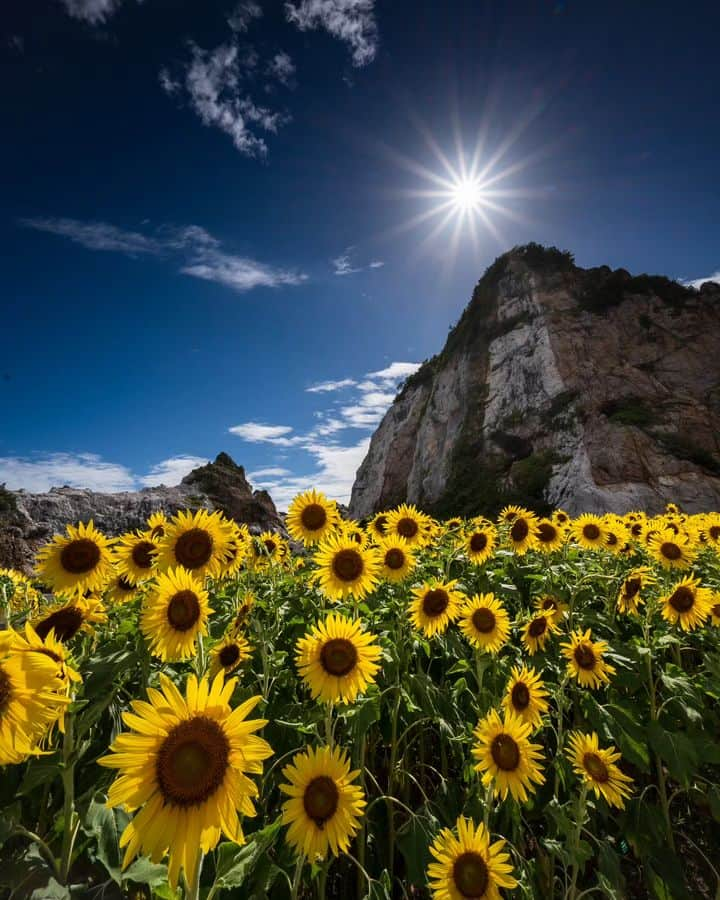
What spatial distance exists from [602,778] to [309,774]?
1.42 metres

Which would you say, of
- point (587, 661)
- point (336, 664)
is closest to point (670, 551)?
point (587, 661)

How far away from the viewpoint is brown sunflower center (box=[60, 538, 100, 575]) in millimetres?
2855

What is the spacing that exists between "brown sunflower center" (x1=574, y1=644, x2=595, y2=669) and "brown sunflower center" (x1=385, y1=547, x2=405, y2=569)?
1.35 meters

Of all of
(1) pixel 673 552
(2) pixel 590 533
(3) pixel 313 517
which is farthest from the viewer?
(2) pixel 590 533

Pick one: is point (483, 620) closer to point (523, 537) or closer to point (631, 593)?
point (631, 593)

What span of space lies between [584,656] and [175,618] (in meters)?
2.50

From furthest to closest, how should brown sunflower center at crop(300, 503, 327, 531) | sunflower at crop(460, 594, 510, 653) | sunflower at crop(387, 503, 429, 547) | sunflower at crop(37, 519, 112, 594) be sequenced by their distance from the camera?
sunflower at crop(387, 503, 429, 547), brown sunflower center at crop(300, 503, 327, 531), sunflower at crop(460, 594, 510, 653), sunflower at crop(37, 519, 112, 594)

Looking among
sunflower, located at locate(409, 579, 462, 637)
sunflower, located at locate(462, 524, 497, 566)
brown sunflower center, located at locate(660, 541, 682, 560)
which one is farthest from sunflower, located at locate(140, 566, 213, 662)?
brown sunflower center, located at locate(660, 541, 682, 560)

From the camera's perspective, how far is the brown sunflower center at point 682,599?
358 cm

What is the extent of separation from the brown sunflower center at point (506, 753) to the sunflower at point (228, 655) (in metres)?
1.40

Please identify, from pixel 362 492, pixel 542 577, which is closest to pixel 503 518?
pixel 542 577

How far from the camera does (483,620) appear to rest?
3064 mm

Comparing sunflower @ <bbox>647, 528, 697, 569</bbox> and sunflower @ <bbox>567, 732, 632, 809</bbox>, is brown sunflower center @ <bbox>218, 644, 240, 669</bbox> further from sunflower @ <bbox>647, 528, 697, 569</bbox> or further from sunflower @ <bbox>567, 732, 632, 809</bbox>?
sunflower @ <bbox>647, 528, 697, 569</bbox>

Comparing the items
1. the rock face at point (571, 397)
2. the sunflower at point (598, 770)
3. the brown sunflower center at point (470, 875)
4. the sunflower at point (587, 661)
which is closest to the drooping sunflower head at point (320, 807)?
the brown sunflower center at point (470, 875)
